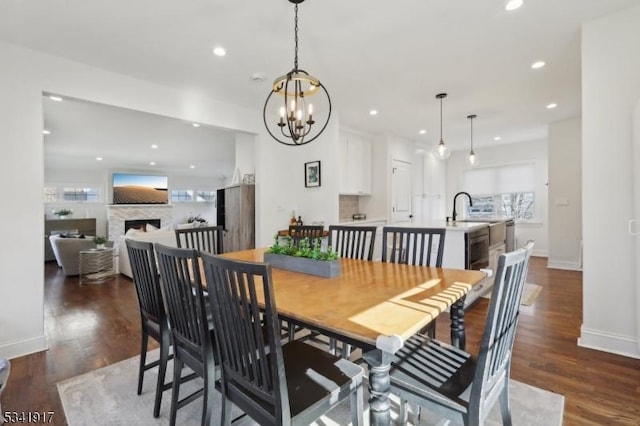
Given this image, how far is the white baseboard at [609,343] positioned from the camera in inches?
91.7

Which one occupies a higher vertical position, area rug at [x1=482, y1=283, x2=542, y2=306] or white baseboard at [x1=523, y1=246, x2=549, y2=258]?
white baseboard at [x1=523, y1=246, x2=549, y2=258]

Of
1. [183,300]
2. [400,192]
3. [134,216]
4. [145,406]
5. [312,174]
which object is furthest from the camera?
[134,216]

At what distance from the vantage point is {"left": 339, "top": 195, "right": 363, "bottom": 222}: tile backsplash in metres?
5.82

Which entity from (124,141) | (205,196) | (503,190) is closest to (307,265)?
(124,141)

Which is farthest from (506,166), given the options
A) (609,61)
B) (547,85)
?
(609,61)

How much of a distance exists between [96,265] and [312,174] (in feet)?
13.3

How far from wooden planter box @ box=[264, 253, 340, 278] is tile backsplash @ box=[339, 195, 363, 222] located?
147 inches

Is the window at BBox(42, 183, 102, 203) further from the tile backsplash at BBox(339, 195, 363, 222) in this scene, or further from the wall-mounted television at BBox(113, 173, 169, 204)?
the tile backsplash at BBox(339, 195, 363, 222)

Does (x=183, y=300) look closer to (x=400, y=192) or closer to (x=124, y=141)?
(x=400, y=192)

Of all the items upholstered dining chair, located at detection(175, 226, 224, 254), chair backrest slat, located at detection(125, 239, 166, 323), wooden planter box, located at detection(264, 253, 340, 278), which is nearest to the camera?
chair backrest slat, located at detection(125, 239, 166, 323)

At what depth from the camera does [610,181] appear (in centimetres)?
239

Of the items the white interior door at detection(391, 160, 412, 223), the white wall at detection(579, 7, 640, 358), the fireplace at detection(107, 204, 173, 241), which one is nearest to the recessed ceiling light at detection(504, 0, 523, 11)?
the white wall at detection(579, 7, 640, 358)

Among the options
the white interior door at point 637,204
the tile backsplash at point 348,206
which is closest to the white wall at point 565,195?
the tile backsplash at point 348,206

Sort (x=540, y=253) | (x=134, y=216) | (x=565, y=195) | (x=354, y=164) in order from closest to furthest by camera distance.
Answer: (x=565, y=195) < (x=354, y=164) < (x=540, y=253) < (x=134, y=216)
